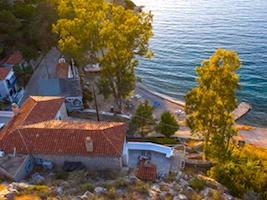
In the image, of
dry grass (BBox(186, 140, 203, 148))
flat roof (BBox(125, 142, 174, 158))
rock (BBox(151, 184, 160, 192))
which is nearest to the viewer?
rock (BBox(151, 184, 160, 192))

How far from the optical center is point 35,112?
3278 centimetres

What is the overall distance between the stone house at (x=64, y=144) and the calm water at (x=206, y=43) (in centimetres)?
2996

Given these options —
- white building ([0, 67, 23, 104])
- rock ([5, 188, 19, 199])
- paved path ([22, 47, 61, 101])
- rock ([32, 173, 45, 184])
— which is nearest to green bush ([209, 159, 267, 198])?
rock ([32, 173, 45, 184])

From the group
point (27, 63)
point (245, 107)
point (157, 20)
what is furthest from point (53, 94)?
point (157, 20)

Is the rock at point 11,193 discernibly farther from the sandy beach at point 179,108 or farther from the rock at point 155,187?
the sandy beach at point 179,108

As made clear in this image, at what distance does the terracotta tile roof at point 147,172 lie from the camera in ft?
89.2

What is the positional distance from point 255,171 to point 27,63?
41.3 m

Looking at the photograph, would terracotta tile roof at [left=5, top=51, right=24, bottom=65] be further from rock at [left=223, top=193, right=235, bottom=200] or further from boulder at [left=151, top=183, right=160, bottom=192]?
rock at [left=223, top=193, right=235, bottom=200]

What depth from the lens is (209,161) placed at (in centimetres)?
3172

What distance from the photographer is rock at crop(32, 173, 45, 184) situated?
81.0 feet

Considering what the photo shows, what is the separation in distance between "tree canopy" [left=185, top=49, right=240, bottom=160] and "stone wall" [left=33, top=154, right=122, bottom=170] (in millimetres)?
8592

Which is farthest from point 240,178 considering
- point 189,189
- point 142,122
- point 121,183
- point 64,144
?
point 64,144

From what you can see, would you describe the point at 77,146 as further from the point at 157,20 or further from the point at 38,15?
the point at 157,20

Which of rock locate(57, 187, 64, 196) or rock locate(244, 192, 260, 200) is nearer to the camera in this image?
rock locate(57, 187, 64, 196)
